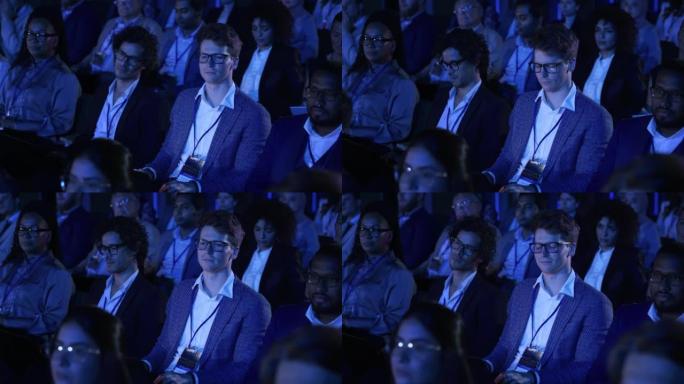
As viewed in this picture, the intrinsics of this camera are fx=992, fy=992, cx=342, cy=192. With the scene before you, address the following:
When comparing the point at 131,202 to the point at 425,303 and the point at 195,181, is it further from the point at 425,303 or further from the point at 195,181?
the point at 425,303

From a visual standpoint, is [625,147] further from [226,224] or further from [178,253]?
[178,253]

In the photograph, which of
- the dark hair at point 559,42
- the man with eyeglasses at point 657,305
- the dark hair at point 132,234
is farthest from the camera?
the dark hair at point 132,234

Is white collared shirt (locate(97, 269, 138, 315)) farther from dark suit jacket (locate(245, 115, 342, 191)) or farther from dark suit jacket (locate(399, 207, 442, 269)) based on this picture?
dark suit jacket (locate(399, 207, 442, 269))

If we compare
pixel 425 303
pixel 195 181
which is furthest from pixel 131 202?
pixel 425 303

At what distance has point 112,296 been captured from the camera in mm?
3318

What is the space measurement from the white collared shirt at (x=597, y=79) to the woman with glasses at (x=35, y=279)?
1817 millimetres

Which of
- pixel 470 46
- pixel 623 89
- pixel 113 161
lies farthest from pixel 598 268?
pixel 113 161

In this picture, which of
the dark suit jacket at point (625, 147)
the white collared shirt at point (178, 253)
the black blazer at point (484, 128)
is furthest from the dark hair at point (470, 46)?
the white collared shirt at point (178, 253)

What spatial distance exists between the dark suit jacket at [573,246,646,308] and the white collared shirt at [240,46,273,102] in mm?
1270

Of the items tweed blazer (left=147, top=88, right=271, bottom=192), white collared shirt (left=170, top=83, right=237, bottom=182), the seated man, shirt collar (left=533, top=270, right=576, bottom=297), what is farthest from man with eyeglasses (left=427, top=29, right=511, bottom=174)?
white collared shirt (left=170, top=83, right=237, bottom=182)

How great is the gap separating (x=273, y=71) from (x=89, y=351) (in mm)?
1114

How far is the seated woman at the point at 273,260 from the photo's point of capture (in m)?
3.25

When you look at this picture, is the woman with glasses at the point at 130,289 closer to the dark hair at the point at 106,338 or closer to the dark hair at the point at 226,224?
the dark hair at the point at 106,338

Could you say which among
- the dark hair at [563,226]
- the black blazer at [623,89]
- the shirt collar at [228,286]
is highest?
the black blazer at [623,89]
